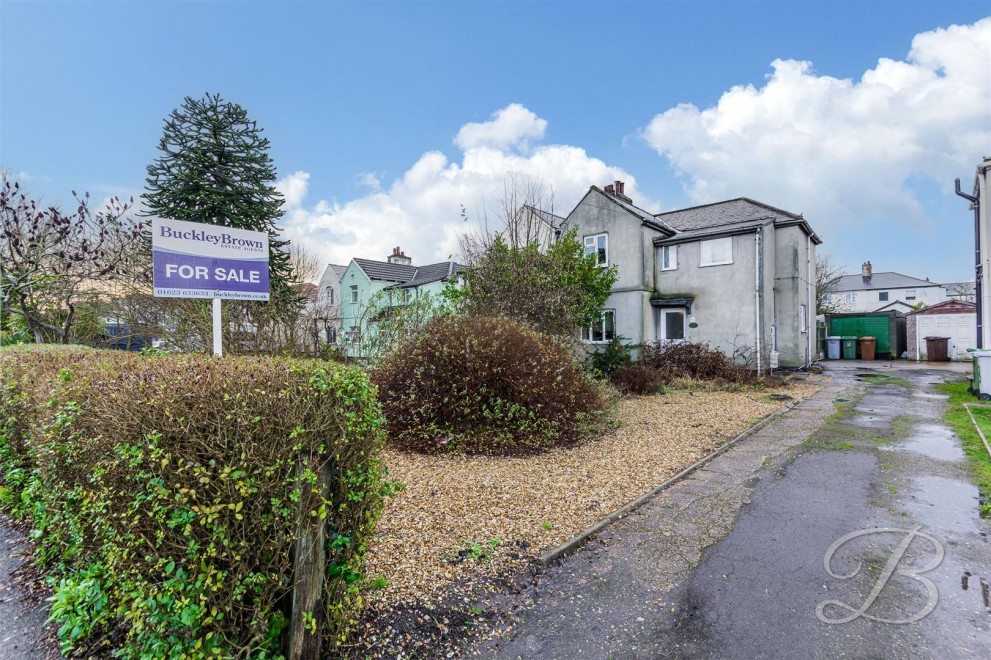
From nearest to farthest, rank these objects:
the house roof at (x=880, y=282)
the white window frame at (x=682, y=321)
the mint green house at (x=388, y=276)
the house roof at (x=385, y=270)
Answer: the white window frame at (x=682, y=321)
the mint green house at (x=388, y=276)
the house roof at (x=385, y=270)
the house roof at (x=880, y=282)

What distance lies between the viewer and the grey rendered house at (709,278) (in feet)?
56.5

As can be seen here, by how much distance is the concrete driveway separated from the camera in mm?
2768

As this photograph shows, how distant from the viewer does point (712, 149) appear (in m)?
13.6

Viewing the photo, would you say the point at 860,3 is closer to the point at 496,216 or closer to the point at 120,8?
the point at 496,216

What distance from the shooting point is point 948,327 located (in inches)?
898

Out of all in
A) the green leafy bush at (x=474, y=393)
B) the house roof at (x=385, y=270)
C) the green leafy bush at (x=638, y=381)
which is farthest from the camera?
the house roof at (x=385, y=270)

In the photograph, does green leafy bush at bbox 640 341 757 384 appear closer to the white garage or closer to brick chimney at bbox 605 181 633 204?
brick chimney at bbox 605 181 633 204

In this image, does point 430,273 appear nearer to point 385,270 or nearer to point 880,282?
point 385,270

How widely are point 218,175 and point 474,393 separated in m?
10.6

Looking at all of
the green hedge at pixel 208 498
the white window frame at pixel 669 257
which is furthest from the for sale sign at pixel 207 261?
→ the white window frame at pixel 669 257

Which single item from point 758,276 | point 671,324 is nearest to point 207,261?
point 758,276

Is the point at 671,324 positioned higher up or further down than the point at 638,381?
higher up

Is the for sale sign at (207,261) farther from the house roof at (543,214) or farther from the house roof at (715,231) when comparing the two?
the house roof at (715,231)

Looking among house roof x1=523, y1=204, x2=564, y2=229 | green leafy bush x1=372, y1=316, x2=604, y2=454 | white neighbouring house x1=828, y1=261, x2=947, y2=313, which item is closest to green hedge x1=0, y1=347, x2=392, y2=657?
green leafy bush x1=372, y1=316, x2=604, y2=454
